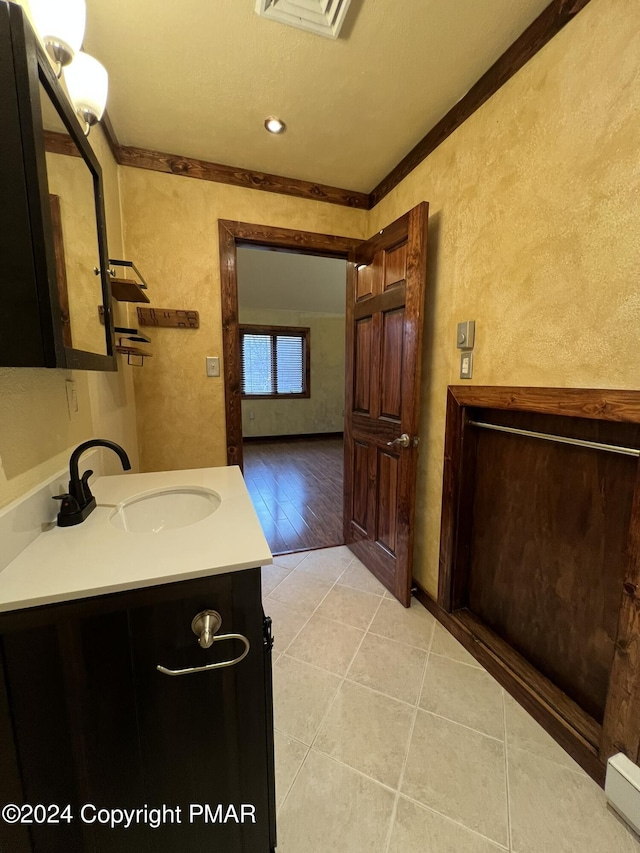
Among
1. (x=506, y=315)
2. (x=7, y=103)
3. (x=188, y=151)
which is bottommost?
(x=506, y=315)

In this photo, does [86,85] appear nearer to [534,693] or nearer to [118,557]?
[118,557]

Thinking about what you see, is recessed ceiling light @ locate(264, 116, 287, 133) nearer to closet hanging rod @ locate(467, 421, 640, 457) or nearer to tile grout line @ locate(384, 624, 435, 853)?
closet hanging rod @ locate(467, 421, 640, 457)

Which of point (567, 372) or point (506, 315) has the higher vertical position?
point (506, 315)

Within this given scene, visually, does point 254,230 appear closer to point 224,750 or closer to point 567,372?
point 567,372

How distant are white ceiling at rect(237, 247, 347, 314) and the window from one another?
18.4 inches

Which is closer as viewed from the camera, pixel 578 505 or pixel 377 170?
pixel 578 505

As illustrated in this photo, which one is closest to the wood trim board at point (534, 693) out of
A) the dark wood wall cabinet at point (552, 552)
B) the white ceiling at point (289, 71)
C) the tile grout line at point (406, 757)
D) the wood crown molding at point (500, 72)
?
the dark wood wall cabinet at point (552, 552)

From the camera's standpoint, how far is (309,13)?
115 cm

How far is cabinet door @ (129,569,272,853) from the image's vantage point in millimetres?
649

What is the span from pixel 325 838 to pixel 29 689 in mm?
937

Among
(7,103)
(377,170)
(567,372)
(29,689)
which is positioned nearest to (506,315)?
(567,372)

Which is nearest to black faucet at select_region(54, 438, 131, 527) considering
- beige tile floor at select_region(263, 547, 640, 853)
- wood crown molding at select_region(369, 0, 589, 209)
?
beige tile floor at select_region(263, 547, 640, 853)

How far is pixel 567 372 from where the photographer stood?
112 cm

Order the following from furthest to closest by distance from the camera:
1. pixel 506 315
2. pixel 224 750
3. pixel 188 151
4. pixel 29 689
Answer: pixel 188 151 < pixel 506 315 < pixel 224 750 < pixel 29 689
